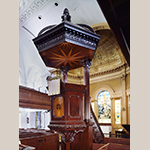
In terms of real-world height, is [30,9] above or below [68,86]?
above

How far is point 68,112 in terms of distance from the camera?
3.65m

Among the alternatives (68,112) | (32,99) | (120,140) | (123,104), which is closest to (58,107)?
(68,112)

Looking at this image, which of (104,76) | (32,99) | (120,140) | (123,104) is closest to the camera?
(120,140)

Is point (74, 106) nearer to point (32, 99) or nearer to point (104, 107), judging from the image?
point (32, 99)

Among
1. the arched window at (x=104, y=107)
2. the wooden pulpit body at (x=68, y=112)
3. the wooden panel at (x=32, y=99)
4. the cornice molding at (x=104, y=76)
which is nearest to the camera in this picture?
the wooden pulpit body at (x=68, y=112)

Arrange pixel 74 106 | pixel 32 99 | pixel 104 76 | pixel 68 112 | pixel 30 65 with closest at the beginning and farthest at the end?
pixel 68 112
pixel 74 106
pixel 32 99
pixel 104 76
pixel 30 65

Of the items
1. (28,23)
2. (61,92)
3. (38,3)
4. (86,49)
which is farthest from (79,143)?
(28,23)

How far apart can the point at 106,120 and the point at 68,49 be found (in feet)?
30.8

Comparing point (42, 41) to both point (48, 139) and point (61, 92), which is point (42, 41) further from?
point (48, 139)

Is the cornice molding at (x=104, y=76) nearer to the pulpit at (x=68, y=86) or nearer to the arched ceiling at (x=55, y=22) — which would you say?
the arched ceiling at (x=55, y=22)

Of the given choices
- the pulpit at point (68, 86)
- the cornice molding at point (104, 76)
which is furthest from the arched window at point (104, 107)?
the pulpit at point (68, 86)

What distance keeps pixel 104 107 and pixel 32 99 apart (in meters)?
6.14

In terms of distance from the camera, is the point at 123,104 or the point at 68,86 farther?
the point at 123,104

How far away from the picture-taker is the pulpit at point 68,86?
3.64 meters
